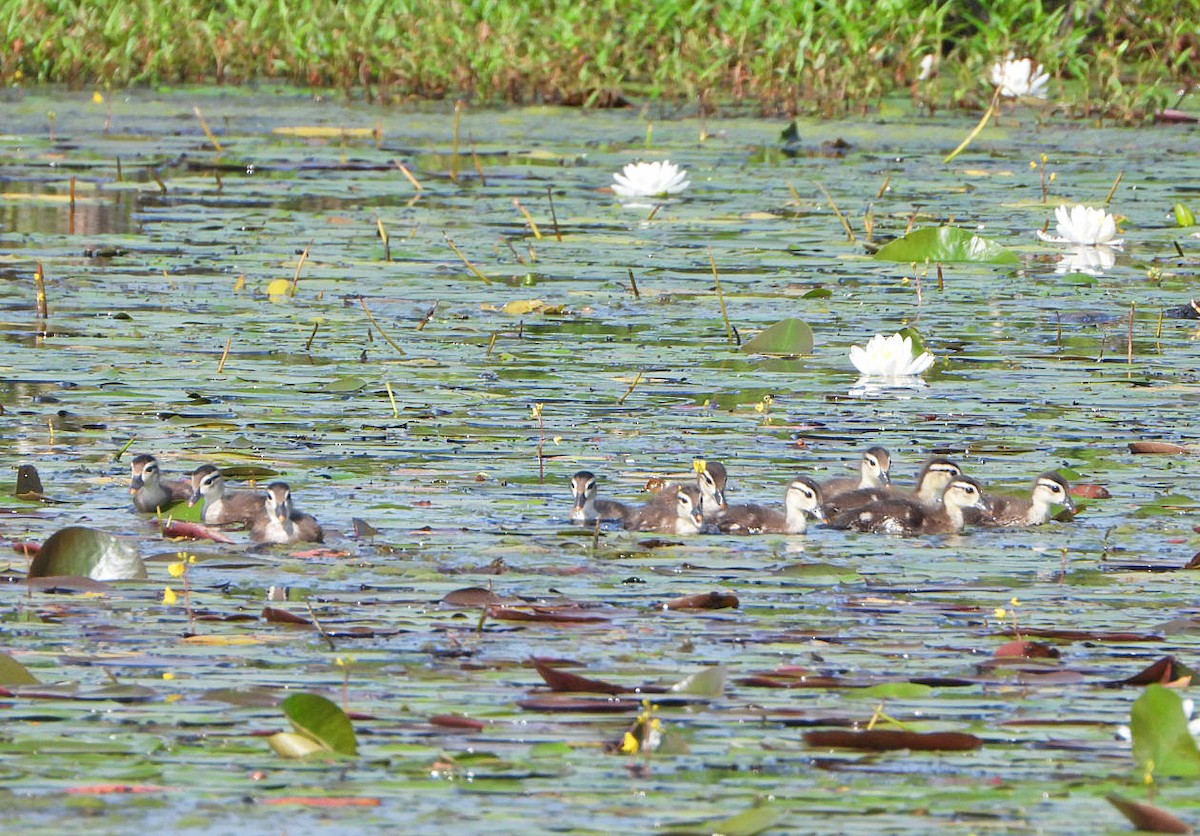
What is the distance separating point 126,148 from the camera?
14.5 m

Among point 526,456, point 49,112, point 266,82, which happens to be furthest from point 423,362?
point 266,82

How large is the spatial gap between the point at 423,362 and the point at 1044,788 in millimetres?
4372

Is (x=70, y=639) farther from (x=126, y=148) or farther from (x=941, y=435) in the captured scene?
(x=126, y=148)

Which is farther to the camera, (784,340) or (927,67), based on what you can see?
(927,67)

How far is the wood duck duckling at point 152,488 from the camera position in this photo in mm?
5578

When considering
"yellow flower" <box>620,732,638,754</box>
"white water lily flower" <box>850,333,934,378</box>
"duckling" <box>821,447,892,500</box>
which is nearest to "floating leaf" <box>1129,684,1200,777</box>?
"yellow flower" <box>620,732,638,754</box>

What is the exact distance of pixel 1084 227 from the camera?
1028cm

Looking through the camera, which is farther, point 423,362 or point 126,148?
point 126,148

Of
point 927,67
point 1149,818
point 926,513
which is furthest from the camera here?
point 927,67

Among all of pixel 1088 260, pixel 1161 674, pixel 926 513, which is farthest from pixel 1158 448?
pixel 1088 260

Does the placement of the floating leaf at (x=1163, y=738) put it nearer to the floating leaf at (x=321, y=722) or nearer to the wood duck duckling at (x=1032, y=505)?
the floating leaf at (x=321, y=722)

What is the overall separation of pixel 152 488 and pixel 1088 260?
18.6 ft

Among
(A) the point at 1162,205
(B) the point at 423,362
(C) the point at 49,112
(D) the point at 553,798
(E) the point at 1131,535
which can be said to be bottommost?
(D) the point at 553,798

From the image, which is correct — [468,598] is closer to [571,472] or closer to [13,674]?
[13,674]
